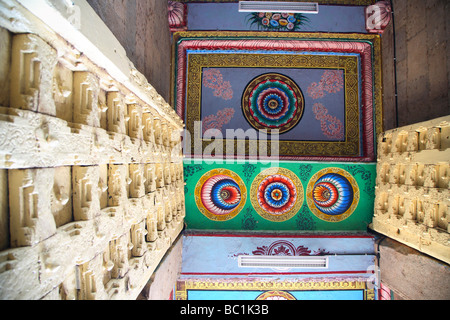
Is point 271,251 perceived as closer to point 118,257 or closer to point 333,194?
point 333,194

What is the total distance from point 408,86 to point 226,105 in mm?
2632

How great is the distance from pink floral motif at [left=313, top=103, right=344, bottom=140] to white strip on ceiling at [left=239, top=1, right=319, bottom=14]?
1.45 meters

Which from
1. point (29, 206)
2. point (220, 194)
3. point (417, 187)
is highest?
point (29, 206)

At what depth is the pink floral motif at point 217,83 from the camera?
4027 mm

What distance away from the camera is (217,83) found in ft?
13.2

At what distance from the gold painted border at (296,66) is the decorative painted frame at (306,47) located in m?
0.11

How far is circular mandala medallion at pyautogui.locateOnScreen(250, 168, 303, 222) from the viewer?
12.6 ft

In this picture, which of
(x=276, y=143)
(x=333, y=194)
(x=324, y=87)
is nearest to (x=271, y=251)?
(x=333, y=194)

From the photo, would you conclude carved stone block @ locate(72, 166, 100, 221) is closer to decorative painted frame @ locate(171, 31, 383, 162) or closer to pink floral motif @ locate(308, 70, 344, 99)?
decorative painted frame @ locate(171, 31, 383, 162)

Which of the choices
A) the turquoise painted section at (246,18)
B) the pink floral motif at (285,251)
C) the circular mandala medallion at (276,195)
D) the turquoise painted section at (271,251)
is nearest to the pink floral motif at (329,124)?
the circular mandala medallion at (276,195)

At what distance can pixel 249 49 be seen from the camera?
404 cm

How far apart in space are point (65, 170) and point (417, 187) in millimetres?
3333
